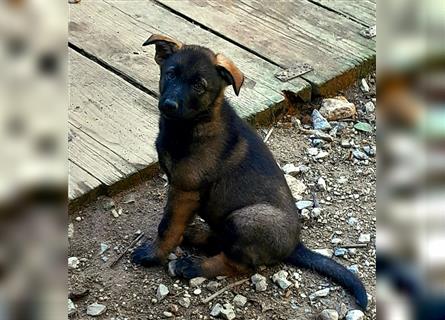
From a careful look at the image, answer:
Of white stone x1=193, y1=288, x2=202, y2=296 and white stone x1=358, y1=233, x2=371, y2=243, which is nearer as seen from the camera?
white stone x1=193, y1=288, x2=202, y2=296

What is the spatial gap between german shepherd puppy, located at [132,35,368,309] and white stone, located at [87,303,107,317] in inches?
12.9

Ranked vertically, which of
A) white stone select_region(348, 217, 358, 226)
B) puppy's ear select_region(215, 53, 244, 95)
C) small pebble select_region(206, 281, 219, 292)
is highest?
puppy's ear select_region(215, 53, 244, 95)

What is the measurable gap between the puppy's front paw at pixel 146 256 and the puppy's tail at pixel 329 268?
64 centimetres

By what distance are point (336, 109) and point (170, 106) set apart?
5.79 feet

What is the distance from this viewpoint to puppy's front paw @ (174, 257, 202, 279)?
3559 millimetres

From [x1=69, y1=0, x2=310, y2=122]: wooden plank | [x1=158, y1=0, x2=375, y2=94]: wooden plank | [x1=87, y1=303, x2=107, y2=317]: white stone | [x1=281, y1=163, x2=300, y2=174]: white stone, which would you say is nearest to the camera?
[x1=87, y1=303, x2=107, y2=317]: white stone

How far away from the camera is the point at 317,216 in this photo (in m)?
4.05

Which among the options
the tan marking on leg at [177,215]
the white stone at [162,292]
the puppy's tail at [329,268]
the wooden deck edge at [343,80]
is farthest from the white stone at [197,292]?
the wooden deck edge at [343,80]

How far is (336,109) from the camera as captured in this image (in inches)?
189

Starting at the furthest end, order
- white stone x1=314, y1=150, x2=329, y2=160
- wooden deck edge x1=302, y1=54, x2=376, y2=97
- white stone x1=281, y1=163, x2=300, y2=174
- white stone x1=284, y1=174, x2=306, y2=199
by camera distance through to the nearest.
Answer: wooden deck edge x1=302, y1=54, x2=376, y2=97 < white stone x1=314, y1=150, x2=329, y2=160 < white stone x1=281, y1=163, x2=300, y2=174 < white stone x1=284, y1=174, x2=306, y2=199

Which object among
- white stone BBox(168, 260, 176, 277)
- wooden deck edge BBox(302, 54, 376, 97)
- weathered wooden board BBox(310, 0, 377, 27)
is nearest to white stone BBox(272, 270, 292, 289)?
white stone BBox(168, 260, 176, 277)

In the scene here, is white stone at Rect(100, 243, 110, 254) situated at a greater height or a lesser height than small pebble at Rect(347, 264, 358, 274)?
lesser

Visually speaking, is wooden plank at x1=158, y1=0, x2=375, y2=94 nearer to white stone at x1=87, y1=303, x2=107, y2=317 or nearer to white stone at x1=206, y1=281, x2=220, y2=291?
white stone at x1=206, y1=281, x2=220, y2=291

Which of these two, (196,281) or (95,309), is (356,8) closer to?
(196,281)
